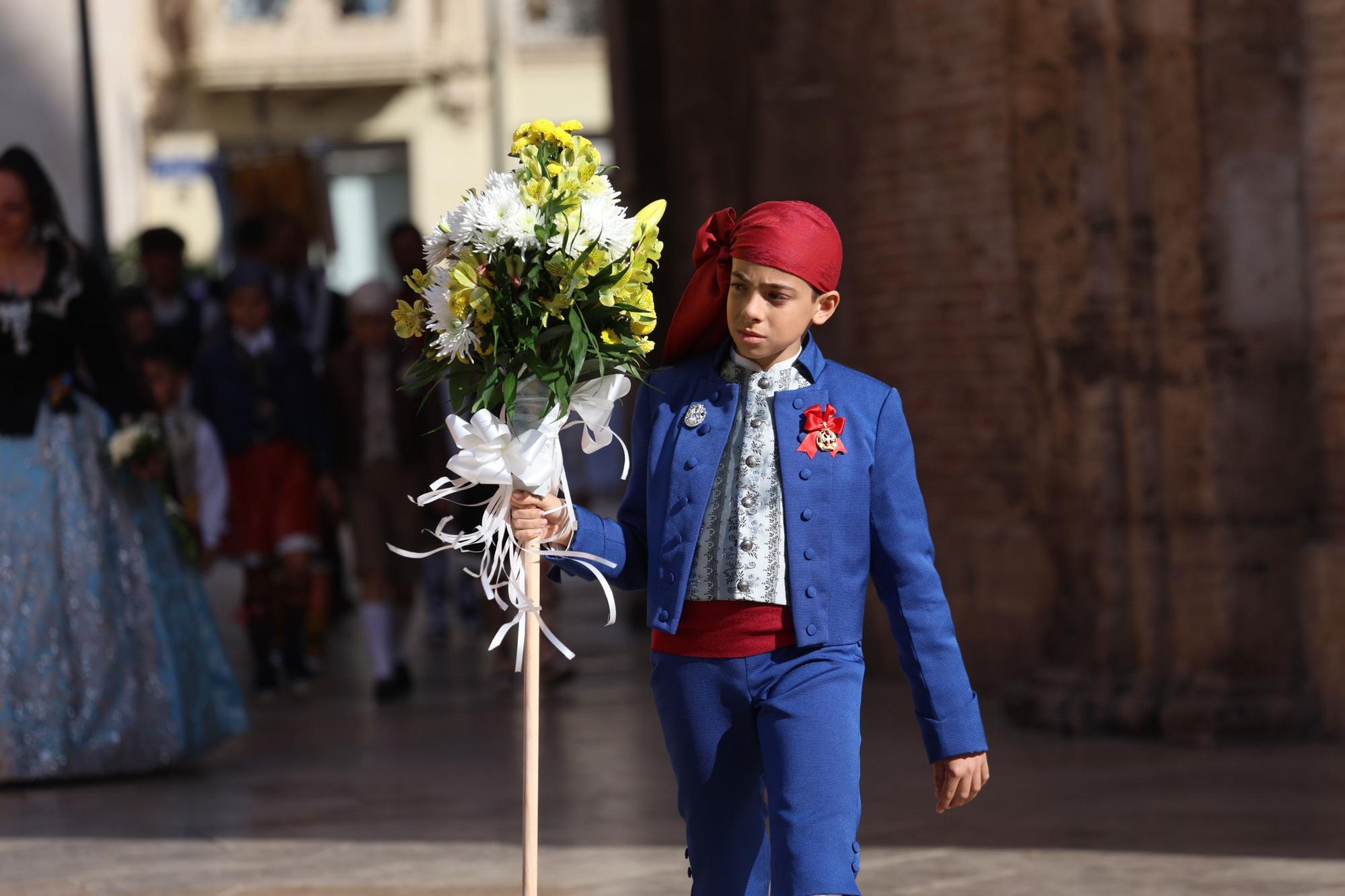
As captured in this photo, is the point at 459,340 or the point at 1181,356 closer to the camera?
the point at 459,340

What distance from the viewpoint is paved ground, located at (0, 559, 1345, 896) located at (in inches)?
248

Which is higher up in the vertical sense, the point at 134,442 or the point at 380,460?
the point at 134,442

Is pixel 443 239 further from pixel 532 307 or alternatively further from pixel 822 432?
pixel 822 432

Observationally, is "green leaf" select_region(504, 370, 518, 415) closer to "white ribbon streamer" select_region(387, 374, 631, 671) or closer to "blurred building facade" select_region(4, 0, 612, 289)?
"white ribbon streamer" select_region(387, 374, 631, 671)

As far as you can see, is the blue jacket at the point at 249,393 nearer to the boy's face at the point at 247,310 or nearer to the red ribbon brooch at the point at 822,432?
the boy's face at the point at 247,310

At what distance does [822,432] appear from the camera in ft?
13.9

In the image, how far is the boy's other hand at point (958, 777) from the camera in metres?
4.23

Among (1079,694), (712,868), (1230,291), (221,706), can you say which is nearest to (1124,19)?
(1230,291)

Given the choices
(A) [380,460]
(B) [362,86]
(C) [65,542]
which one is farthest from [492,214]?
(B) [362,86]

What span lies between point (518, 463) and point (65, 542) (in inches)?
178

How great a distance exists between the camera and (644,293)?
13.5 feet

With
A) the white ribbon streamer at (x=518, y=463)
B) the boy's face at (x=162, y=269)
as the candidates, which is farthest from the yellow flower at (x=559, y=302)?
the boy's face at (x=162, y=269)

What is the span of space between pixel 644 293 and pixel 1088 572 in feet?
15.6

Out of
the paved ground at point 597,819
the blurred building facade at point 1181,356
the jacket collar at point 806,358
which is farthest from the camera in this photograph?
the blurred building facade at point 1181,356
